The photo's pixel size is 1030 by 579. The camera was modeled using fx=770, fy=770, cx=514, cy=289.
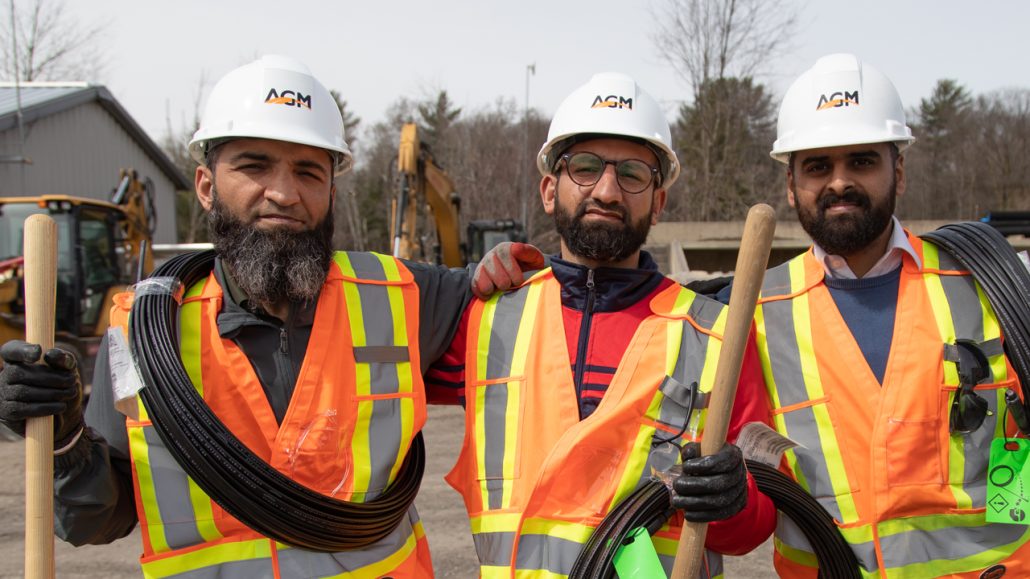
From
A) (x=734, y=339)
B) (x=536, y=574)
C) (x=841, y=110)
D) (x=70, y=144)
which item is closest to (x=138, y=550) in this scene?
(x=536, y=574)

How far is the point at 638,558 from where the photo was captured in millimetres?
2062

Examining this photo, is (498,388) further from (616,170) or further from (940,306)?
(940,306)

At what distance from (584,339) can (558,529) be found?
580 mm

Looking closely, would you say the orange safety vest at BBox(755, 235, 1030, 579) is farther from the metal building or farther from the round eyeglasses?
the metal building

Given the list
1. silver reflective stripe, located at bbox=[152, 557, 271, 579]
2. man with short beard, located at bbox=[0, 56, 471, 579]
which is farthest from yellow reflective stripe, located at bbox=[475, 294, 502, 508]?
silver reflective stripe, located at bbox=[152, 557, 271, 579]

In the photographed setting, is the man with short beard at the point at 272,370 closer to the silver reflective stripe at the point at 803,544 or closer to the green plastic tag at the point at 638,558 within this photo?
the green plastic tag at the point at 638,558

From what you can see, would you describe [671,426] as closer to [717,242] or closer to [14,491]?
[14,491]

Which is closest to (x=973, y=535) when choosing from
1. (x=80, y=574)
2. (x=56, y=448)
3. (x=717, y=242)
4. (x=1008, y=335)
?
(x=1008, y=335)

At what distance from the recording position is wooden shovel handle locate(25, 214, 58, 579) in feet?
6.04

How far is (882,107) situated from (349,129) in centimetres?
4542

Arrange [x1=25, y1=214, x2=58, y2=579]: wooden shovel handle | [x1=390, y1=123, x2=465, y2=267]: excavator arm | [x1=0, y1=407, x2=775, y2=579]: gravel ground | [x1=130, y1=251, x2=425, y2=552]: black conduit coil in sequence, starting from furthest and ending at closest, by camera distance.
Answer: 1. [x1=390, y1=123, x2=465, y2=267]: excavator arm
2. [x1=0, y1=407, x2=775, y2=579]: gravel ground
3. [x1=130, y1=251, x2=425, y2=552]: black conduit coil
4. [x1=25, y1=214, x2=58, y2=579]: wooden shovel handle

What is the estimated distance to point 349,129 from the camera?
45.8m

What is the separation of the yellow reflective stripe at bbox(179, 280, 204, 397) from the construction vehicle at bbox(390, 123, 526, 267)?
8488 mm

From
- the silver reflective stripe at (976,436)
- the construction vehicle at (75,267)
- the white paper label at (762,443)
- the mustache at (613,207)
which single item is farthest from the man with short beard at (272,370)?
the construction vehicle at (75,267)
